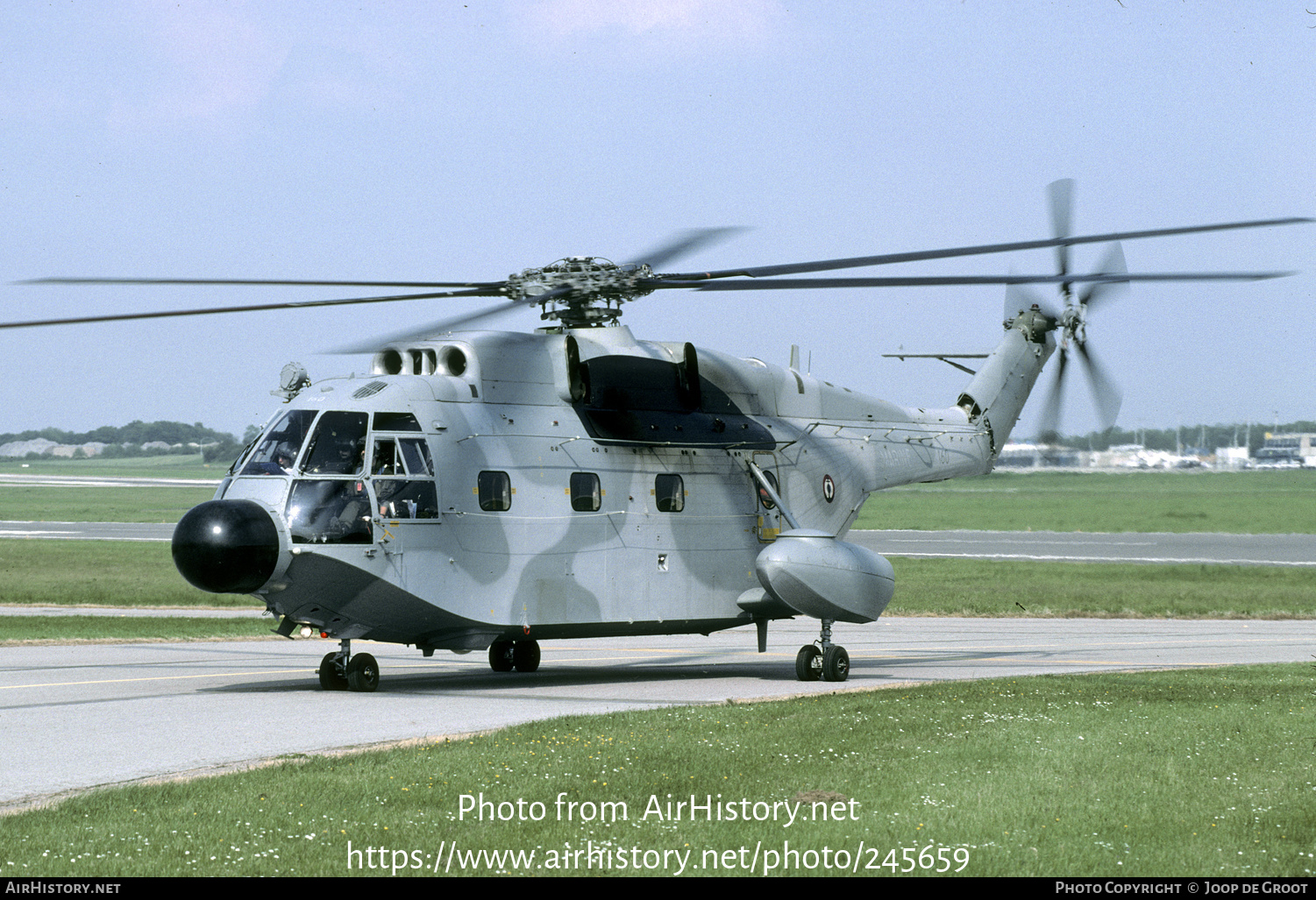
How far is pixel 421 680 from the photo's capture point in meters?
17.5

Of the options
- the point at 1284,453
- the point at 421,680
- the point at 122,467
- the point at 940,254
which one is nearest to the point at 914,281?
the point at 940,254

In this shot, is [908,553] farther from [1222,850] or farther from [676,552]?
[1222,850]

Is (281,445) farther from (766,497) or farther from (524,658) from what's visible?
(766,497)

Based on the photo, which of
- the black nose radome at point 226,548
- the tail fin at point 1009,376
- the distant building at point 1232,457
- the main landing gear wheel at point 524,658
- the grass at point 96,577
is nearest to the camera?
the black nose radome at point 226,548

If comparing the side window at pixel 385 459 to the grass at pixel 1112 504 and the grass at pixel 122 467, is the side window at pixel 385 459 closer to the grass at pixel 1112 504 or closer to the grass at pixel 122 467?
the grass at pixel 1112 504

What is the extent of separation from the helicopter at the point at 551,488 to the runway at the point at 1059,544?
102 ft

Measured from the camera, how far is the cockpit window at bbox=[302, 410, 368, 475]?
1460 centimetres

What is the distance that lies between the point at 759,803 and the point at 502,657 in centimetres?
1079

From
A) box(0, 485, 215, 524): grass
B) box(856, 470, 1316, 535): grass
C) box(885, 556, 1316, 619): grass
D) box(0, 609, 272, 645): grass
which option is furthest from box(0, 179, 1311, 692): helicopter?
box(0, 485, 215, 524): grass

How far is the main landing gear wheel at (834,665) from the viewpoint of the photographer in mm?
17438

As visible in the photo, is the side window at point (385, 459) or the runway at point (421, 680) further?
the side window at point (385, 459)

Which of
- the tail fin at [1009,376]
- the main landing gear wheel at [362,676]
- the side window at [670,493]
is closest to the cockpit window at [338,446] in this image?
the main landing gear wheel at [362,676]

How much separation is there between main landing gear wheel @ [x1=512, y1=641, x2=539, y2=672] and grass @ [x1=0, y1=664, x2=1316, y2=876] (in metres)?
6.46

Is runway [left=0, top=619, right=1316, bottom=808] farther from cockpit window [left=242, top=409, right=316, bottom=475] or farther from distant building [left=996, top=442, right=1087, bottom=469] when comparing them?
distant building [left=996, top=442, right=1087, bottom=469]
